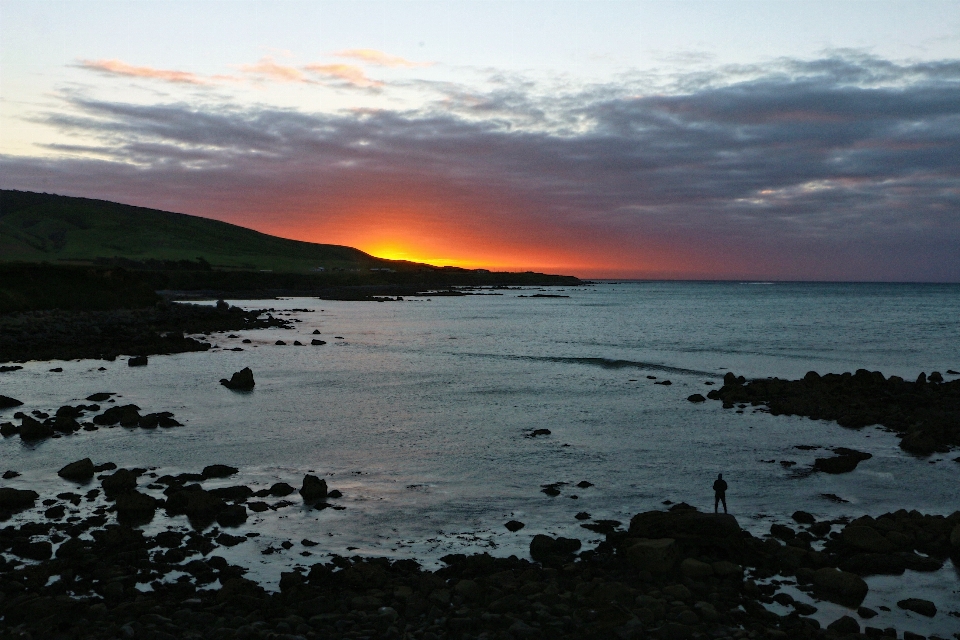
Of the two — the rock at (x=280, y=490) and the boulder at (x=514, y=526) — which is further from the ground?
the boulder at (x=514, y=526)

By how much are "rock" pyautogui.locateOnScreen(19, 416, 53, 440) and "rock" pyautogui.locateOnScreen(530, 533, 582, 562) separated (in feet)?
74.2

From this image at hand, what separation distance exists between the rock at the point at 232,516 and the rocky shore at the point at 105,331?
Result: 1582 inches

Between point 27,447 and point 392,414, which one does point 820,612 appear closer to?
point 392,414

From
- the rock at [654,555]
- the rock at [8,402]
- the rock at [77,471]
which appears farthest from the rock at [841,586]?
the rock at [8,402]

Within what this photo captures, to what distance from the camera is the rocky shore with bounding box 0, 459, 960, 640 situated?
1292cm

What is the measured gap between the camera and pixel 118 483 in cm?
2177

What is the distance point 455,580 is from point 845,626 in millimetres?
7851

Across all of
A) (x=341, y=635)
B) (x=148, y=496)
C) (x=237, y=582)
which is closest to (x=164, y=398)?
(x=148, y=496)

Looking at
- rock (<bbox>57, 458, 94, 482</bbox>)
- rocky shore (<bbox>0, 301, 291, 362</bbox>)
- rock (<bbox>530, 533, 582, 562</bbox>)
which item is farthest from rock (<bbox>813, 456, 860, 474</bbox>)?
rocky shore (<bbox>0, 301, 291, 362</bbox>)

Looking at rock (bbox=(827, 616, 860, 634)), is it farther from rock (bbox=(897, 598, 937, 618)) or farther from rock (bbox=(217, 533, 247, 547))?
rock (bbox=(217, 533, 247, 547))

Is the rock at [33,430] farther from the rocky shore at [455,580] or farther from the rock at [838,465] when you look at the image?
the rock at [838,465]

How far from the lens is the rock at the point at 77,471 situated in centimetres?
2308

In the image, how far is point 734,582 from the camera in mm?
15383

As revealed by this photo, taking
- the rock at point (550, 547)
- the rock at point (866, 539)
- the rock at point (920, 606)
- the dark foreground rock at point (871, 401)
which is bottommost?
the rock at point (550, 547)
